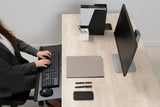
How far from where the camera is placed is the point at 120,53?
1577 mm

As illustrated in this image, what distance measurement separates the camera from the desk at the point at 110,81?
1348 millimetres

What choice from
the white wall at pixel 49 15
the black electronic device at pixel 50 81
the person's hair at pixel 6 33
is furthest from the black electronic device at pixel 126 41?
the person's hair at pixel 6 33

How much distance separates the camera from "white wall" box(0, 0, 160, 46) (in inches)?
82.0

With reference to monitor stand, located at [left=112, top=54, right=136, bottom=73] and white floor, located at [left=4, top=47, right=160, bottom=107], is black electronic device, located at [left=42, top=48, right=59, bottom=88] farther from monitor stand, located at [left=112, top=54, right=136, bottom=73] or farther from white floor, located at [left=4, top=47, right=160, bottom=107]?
white floor, located at [left=4, top=47, right=160, bottom=107]

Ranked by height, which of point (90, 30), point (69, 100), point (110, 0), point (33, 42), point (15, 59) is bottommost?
point (33, 42)

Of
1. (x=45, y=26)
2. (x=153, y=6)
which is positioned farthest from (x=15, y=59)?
(x=153, y=6)

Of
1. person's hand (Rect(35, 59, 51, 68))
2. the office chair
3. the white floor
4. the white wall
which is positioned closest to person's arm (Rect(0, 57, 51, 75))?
person's hand (Rect(35, 59, 51, 68))

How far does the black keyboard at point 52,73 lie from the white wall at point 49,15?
0.60m

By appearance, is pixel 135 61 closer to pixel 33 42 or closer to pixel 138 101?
pixel 138 101

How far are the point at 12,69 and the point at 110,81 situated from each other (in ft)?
2.63

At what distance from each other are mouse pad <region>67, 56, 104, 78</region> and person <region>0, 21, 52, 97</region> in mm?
243

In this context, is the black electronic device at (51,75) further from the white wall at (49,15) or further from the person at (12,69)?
A: the white wall at (49,15)

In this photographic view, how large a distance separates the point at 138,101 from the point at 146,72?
29cm

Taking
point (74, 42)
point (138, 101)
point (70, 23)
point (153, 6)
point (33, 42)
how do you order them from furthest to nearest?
point (33, 42)
point (153, 6)
point (70, 23)
point (74, 42)
point (138, 101)
